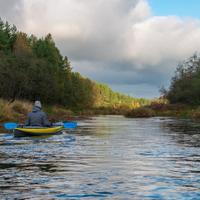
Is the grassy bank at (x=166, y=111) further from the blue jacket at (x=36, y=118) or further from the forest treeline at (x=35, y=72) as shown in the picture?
the blue jacket at (x=36, y=118)

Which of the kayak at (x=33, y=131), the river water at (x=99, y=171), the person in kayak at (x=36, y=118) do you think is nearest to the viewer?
the river water at (x=99, y=171)

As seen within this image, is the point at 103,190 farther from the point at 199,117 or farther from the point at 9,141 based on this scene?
the point at 199,117

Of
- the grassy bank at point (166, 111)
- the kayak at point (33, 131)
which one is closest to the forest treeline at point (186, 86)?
the grassy bank at point (166, 111)

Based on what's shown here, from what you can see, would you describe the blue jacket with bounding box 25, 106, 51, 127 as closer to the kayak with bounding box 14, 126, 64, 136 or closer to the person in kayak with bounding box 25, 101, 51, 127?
the person in kayak with bounding box 25, 101, 51, 127

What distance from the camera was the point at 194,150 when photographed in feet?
63.2

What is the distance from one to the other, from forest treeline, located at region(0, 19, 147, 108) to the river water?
42819 millimetres

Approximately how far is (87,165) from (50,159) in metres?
1.96

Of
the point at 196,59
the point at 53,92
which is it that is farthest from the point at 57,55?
the point at 196,59

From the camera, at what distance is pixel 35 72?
68.4 meters

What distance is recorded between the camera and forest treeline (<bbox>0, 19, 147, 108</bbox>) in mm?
64500

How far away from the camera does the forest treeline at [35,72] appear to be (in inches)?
2539

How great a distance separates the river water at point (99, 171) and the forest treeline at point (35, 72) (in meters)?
42.8

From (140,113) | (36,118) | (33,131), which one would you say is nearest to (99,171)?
(33,131)

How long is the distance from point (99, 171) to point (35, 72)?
56.6 metres
